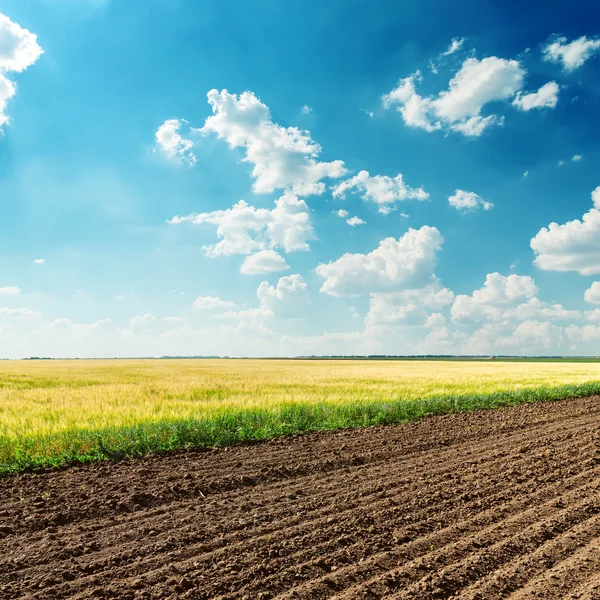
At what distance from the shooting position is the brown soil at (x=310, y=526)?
4.43 m

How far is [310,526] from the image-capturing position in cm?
555

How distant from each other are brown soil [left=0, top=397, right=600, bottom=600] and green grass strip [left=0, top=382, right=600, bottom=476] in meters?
0.77

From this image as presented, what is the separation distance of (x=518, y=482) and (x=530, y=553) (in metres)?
2.52

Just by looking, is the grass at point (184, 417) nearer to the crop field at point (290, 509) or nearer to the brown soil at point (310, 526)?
the crop field at point (290, 509)

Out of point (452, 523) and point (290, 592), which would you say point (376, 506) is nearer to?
point (452, 523)

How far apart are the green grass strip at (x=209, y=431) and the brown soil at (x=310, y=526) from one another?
77 centimetres

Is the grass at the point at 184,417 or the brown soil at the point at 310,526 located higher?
the grass at the point at 184,417

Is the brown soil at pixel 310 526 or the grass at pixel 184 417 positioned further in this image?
the grass at pixel 184 417

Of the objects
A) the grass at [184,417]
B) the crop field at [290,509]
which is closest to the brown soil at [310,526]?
the crop field at [290,509]

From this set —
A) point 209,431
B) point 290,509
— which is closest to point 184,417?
point 209,431

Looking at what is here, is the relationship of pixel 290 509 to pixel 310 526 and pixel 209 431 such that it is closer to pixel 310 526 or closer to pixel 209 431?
pixel 310 526

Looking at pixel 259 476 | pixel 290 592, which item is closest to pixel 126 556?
pixel 290 592

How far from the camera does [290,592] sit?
13.9 feet

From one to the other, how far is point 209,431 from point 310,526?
5460 millimetres
